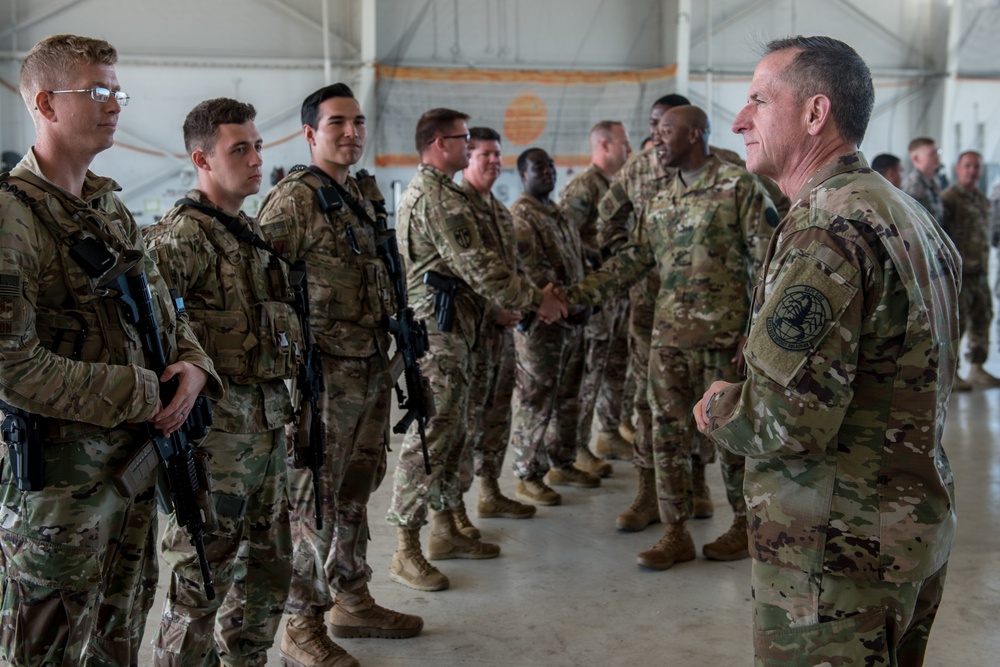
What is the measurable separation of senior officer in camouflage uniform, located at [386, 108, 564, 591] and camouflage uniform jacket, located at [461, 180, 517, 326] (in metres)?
0.11

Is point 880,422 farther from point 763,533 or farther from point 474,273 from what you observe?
point 474,273

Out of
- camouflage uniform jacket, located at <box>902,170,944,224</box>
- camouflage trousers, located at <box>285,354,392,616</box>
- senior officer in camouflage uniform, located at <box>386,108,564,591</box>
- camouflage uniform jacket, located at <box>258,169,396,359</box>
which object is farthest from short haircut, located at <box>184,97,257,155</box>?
camouflage uniform jacket, located at <box>902,170,944,224</box>

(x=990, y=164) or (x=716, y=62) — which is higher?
(x=716, y=62)

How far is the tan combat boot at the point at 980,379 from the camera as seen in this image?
7293 mm

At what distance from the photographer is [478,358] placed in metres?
3.93

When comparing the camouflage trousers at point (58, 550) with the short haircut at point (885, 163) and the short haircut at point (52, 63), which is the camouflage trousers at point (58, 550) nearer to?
the short haircut at point (52, 63)

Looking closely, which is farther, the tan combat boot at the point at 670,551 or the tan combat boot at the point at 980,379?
the tan combat boot at the point at 980,379

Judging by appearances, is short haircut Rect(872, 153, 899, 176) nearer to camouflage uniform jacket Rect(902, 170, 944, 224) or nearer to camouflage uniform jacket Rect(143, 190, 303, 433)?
camouflage uniform jacket Rect(902, 170, 944, 224)

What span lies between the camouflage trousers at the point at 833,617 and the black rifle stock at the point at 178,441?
1240 millimetres

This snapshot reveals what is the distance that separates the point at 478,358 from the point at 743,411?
2390mm

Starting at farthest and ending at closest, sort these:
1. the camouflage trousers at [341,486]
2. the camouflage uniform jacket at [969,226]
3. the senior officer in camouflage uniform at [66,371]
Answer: the camouflage uniform jacket at [969,226] → the camouflage trousers at [341,486] → the senior officer in camouflage uniform at [66,371]

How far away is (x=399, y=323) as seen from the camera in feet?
9.85

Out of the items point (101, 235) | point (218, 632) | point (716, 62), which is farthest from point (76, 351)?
point (716, 62)

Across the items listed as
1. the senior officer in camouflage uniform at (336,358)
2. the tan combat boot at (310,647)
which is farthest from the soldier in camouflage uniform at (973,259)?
the tan combat boot at (310,647)
